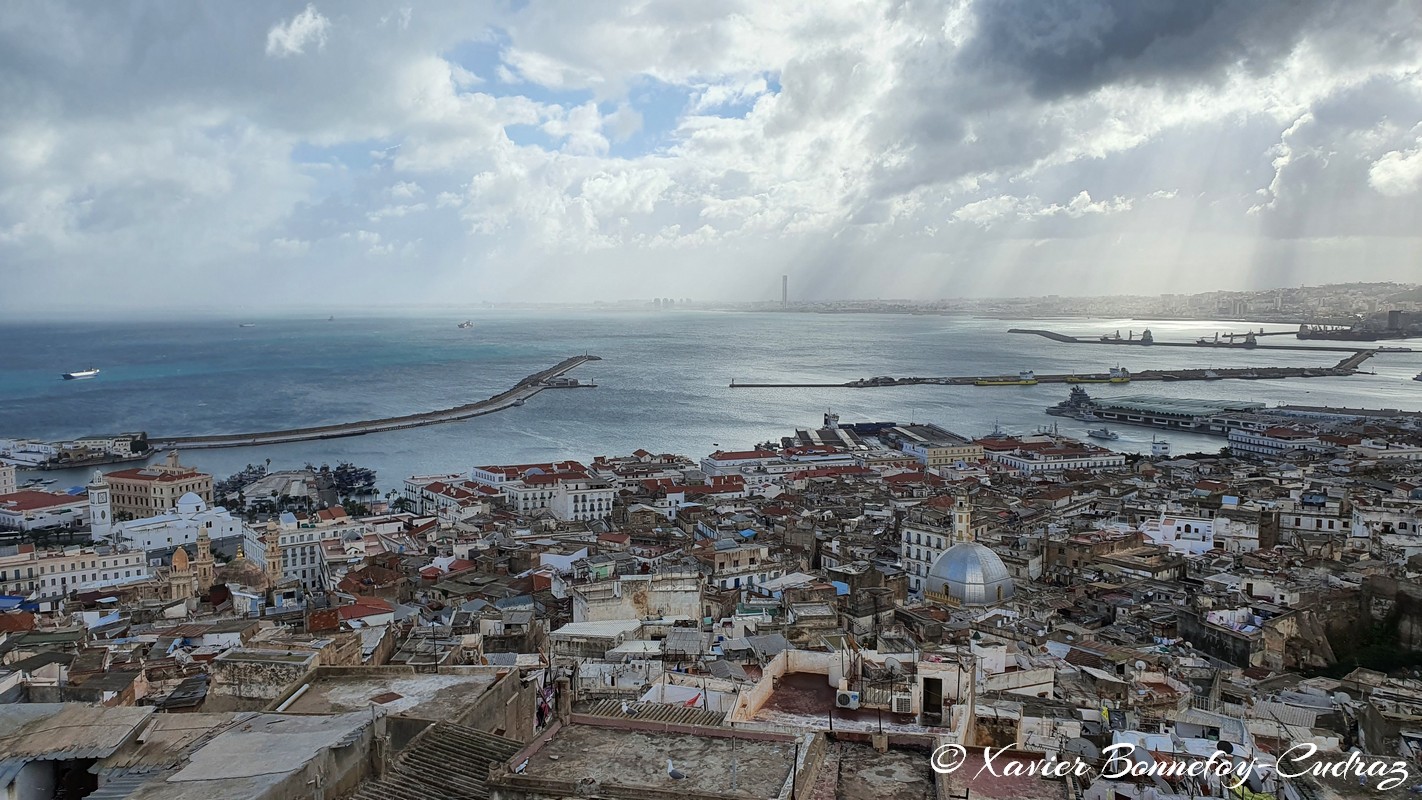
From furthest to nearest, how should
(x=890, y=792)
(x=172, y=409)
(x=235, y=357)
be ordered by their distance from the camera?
1. (x=235, y=357)
2. (x=172, y=409)
3. (x=890, y=792)

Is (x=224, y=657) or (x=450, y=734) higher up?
(x=450, y=734)

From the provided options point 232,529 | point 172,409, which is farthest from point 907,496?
point 172,409

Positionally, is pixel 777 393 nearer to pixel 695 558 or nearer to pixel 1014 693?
pixel 695 558

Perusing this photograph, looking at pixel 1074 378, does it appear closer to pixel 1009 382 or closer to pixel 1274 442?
pixel 1009 382

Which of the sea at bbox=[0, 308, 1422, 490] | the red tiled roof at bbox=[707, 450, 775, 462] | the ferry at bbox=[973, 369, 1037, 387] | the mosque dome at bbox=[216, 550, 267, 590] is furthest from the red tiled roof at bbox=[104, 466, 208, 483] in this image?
the ferry at bbox=[973, 369, 1037, 387]

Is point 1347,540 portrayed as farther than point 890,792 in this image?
Yes

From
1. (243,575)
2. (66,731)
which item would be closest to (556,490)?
(243,575)

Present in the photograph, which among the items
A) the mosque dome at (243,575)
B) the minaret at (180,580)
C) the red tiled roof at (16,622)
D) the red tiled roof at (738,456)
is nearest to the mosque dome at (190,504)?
the mosque dome at (243,575)
